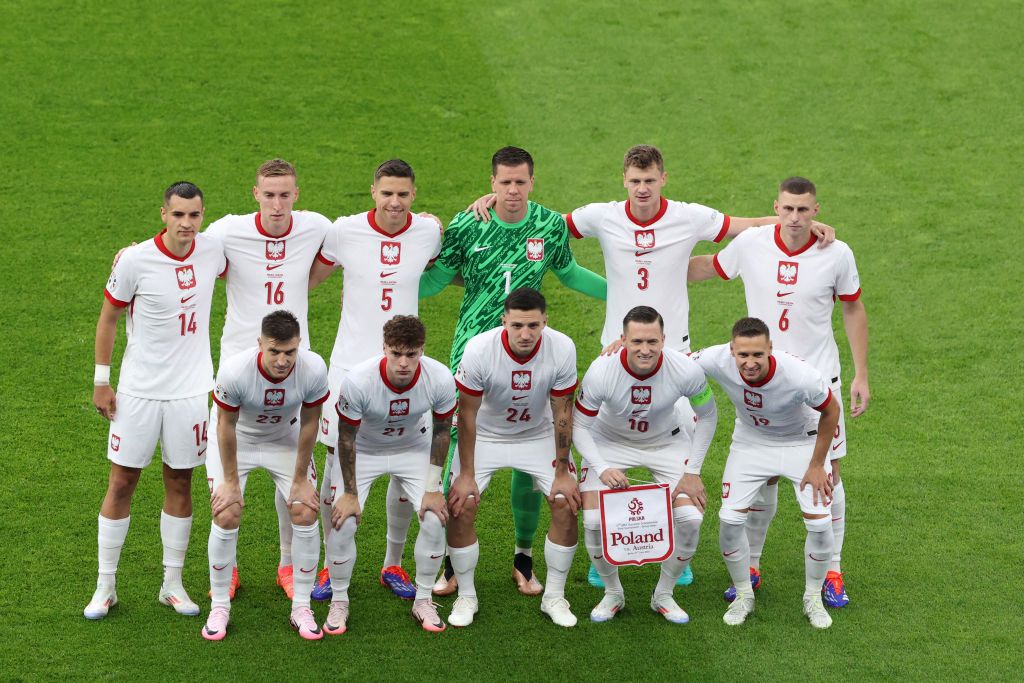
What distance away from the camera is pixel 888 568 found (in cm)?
815

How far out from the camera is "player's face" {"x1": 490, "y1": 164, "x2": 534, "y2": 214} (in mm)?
7594

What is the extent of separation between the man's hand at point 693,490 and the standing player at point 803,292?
0.48 m

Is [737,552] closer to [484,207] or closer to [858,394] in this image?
[858,394]

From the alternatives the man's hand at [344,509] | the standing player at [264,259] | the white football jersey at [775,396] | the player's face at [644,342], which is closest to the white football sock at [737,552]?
the white football jersey at [775,396]

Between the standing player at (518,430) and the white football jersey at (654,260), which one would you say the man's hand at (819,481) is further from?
the standing player at (518,430)

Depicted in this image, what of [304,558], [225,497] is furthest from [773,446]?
[225,497]

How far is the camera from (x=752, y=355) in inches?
278

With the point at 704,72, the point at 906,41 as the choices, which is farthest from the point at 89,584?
the point at 906,41

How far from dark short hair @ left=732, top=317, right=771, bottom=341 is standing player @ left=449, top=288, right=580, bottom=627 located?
89 cm

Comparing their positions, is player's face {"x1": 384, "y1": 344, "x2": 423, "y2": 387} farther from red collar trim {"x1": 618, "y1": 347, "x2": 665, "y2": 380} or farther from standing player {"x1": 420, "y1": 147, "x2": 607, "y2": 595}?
red collar trim {"x1": 618, "y1": 347, "x2": 665, "y2": 380}

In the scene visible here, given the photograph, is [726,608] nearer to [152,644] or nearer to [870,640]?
[870,640]

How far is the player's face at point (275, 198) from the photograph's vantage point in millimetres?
7465

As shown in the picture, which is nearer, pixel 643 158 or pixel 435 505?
pixel 435 505

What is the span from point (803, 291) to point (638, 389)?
1.08m
